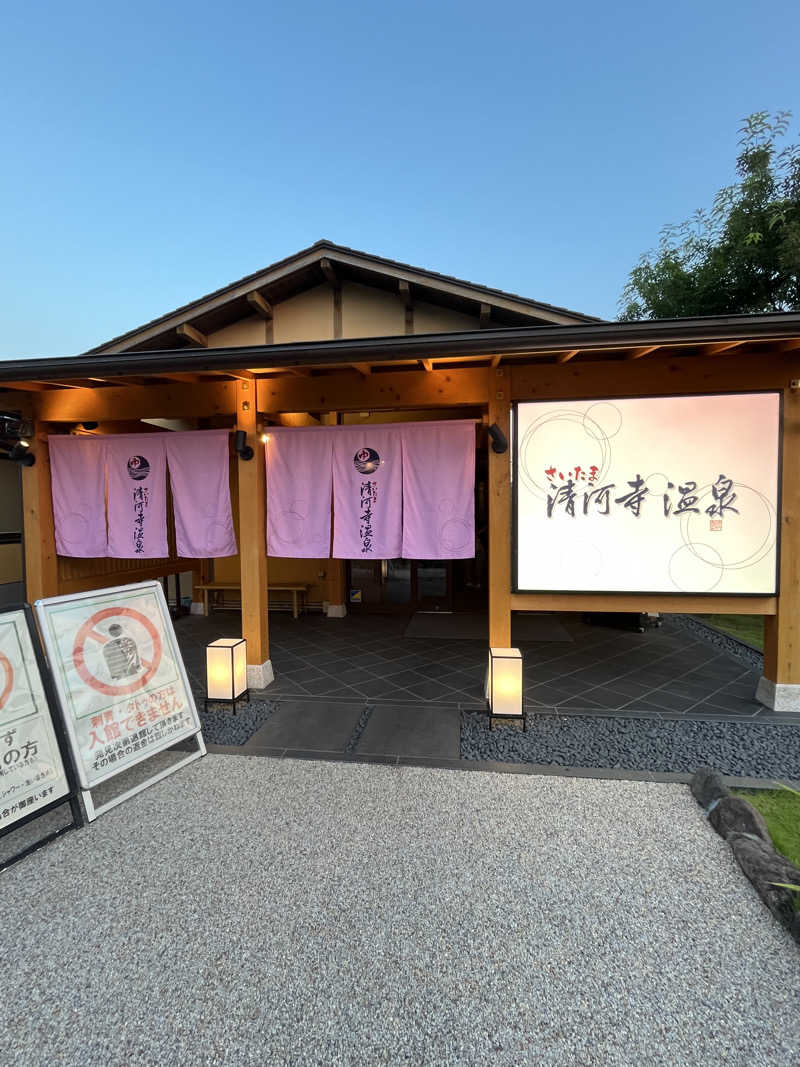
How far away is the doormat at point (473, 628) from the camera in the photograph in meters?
7.68

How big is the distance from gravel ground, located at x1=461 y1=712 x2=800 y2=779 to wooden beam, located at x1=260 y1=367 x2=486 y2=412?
11.4 feet

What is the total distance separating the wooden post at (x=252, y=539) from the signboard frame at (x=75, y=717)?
1.40 metres

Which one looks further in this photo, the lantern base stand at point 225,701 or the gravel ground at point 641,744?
the lantern base stand at point 225,701

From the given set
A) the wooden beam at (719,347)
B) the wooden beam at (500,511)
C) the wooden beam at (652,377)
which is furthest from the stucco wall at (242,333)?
the wooden beam at (719,347)

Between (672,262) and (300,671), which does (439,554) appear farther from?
(672,262)

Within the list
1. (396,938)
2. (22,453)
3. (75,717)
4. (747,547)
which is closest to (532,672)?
(747,547)

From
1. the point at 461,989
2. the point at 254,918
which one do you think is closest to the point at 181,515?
the point at 254,918

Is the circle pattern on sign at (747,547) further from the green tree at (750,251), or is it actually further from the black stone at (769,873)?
the green tree at (750,251)

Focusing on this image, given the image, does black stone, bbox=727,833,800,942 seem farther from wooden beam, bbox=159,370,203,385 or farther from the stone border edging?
wooden beam, bbox=159,370,203,385

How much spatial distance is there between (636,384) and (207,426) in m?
8.55

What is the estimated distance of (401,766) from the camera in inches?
152

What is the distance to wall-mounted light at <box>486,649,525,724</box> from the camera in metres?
4.50

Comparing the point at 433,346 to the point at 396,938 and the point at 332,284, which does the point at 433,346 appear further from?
the point at 396,938

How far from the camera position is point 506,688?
4.53 m
